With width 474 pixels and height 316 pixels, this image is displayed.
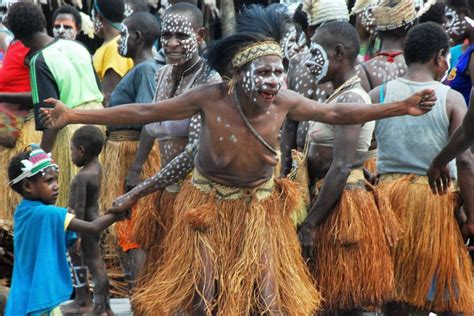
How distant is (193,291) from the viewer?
619cm

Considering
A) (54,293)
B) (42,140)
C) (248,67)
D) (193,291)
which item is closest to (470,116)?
(248,67)

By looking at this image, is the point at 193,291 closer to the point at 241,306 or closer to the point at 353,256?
the point at 241,306

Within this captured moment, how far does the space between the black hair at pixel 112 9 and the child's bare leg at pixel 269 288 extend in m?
4.24

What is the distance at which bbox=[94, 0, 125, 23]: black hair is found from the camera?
9945mm

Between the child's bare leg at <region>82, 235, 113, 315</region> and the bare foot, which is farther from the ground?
the child's bare leg at <region>82, 235, 113, 315</region>

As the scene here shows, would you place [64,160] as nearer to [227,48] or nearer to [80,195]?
[80,195]

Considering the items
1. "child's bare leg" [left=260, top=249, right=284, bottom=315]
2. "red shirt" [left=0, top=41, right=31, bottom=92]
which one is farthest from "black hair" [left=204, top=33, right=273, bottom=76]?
"red shirt" [left=0, top=41, right=31, bottom=92]

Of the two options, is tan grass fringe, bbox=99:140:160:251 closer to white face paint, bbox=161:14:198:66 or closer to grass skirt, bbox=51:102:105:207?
grass skirt, bbox=51:102:105:207

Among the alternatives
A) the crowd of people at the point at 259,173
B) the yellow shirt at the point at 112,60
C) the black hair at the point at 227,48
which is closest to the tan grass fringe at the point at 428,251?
the crowd of people at the point at 259,173

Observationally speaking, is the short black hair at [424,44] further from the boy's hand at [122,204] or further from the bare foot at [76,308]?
the bare foot at [76,308]

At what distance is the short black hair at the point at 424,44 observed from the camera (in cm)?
714

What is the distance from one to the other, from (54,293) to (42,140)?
218cm

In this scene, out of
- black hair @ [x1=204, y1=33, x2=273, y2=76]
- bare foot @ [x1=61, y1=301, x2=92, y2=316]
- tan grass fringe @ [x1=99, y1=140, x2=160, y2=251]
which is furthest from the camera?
tan grass fringe @ [x1=99, y1=140, x2=160, y2=251]

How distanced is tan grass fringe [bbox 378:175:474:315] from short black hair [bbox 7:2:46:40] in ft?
9.91
